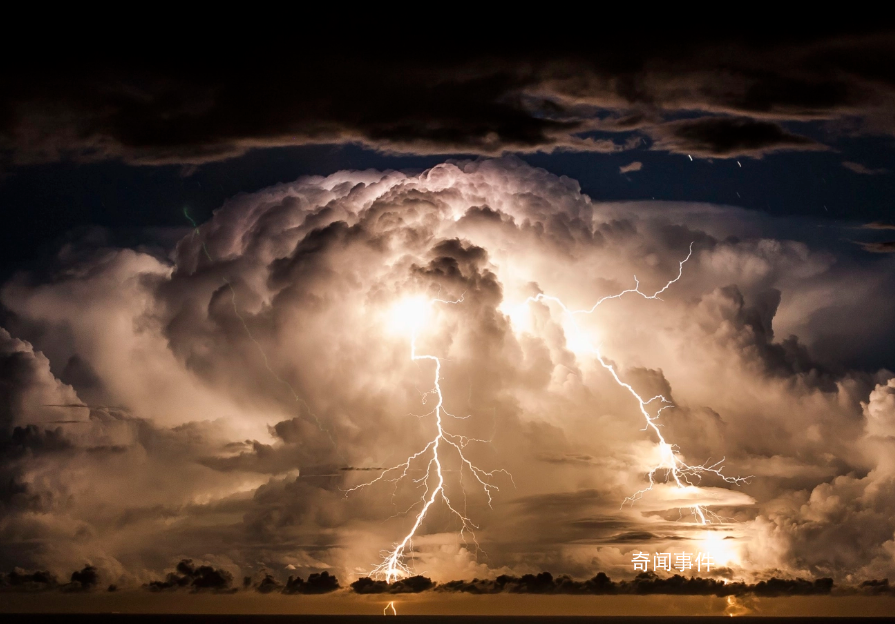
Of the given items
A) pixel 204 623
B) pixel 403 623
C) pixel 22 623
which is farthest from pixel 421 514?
pixel 22 623

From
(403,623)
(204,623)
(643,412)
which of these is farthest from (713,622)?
(643,412)

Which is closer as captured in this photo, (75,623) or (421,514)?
(421,514)

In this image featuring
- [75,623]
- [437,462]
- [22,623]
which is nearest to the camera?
[437,462]

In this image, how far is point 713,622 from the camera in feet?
646

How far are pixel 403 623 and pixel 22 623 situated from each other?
137 m

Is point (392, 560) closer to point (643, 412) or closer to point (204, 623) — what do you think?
point (643, 412)

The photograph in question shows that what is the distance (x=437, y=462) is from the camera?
40688 mm

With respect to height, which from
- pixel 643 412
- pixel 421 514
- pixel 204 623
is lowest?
pixel 204 623

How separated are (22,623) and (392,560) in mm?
222671

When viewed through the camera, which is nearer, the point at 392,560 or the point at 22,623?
the point at 392,560

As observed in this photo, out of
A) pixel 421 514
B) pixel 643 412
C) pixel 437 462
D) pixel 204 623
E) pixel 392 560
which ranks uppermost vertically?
pixel 643 412

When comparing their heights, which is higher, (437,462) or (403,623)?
(437,462)

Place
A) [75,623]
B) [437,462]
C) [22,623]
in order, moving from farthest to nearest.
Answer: [22,623] < [75,623] < [437,462]

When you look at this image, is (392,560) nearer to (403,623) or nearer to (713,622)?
(403,623)
